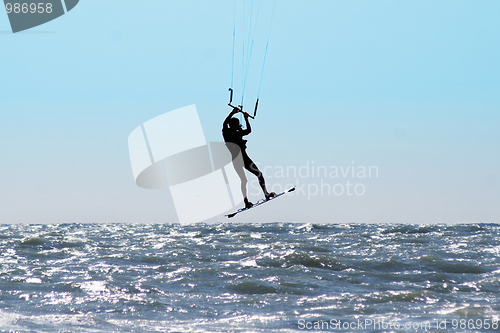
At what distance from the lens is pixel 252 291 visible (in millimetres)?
15492

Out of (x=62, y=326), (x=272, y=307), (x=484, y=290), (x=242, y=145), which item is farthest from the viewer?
(x=484, y=290)

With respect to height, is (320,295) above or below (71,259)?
below

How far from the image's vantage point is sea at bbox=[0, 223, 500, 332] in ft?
37.8

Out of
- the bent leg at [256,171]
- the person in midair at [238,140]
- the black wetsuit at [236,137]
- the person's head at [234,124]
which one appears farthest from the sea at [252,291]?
the person's head at [234,124]

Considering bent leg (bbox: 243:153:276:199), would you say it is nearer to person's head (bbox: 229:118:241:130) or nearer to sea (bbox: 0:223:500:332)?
person's head (bbox: 229:118:241:130)

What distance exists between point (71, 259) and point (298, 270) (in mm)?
10672

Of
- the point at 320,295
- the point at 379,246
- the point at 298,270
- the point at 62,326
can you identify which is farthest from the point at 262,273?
the point at 379,246

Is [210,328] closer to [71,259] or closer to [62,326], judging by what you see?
[62,326]

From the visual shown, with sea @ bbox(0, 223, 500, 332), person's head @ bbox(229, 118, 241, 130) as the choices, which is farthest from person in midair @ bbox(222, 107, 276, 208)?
sea @ bbox(0, 223, 500, 332)

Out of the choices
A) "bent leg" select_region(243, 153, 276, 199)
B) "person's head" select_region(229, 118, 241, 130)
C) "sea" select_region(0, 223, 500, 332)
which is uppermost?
"person's head" select_region(229, 118, 241, 130)

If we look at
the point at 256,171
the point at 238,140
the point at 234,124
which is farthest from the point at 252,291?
the point at 234,124

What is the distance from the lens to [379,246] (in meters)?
28.0

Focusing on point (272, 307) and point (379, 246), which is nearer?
point (272, 307)

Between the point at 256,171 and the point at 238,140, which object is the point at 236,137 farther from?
the point at 256,171
